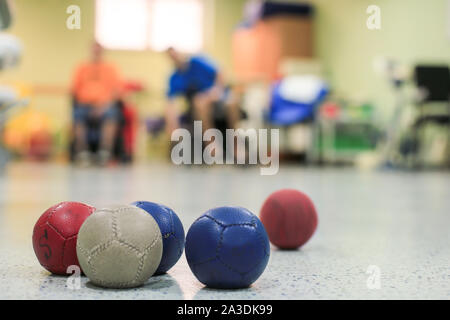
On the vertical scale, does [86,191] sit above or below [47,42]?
below

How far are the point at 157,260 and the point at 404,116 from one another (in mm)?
7165

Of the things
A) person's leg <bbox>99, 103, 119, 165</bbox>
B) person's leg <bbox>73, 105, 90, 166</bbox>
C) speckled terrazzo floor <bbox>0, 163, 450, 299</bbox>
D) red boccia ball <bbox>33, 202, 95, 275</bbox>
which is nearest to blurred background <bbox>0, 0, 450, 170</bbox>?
person's leg <bbox>73, 105, 90, 166</bbox>

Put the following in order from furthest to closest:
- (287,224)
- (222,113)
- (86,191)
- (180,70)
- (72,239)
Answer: (222,113) → (180,70) → (86,191) → (287,224) → (72,239)

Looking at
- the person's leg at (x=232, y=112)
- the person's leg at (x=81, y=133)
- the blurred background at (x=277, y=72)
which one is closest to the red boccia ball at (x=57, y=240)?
the blurred background at (x=277, y=72)

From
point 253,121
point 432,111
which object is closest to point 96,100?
point 253,121

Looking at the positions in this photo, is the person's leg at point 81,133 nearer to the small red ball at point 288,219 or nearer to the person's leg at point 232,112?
the person's leg at point 232,112

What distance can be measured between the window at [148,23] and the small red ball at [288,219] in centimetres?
966

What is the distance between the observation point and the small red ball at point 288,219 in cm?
154

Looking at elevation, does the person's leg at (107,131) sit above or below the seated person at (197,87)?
below

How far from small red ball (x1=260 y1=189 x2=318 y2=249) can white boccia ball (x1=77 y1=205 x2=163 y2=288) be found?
0.54 m

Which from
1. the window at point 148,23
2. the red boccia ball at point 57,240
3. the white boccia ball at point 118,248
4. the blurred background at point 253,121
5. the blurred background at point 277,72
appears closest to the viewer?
the white boccia ball at point 118,248

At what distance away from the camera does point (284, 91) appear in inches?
321

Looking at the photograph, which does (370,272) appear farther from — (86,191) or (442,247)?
(86,191)

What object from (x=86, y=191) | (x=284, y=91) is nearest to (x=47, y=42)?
(x=284, y=91)
